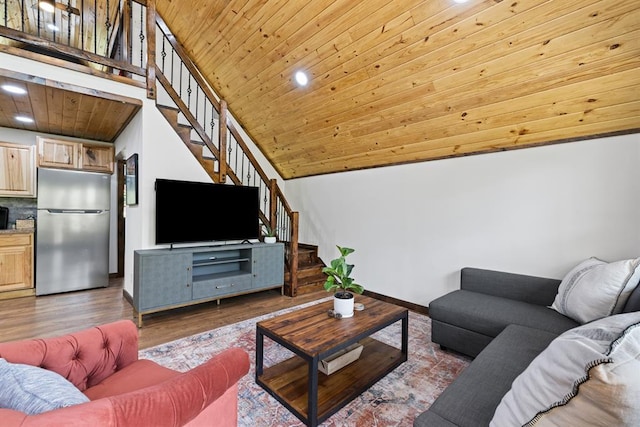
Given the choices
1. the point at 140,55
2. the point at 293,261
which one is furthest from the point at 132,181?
the point at 293,261

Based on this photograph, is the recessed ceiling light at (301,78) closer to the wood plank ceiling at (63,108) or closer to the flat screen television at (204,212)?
the flat screen television at (204,212)

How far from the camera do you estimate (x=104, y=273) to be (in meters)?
4.31

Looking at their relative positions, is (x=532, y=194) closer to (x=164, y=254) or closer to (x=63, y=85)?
(x=164, y=254)

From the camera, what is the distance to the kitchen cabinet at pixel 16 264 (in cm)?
366

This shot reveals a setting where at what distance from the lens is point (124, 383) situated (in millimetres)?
1295

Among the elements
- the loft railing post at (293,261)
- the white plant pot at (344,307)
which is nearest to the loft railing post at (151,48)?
the loft railing post at (293,261)

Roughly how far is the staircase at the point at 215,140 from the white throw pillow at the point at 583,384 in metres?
3.41

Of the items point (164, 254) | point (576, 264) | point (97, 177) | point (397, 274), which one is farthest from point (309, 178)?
point (576, 264)

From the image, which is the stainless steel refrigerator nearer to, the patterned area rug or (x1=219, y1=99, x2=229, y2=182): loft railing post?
(x1=219, y1=99, x2=229, y2=182): loft railing post

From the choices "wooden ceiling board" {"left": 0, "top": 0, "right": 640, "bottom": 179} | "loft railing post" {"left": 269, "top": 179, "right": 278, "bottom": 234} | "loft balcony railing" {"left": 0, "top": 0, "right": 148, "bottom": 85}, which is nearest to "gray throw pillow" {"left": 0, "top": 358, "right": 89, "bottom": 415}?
"wooden ceiling board" {"left": 0, "top": 0, "right": 640, "bottom": 179}

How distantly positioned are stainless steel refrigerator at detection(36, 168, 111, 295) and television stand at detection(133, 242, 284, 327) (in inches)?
66.7

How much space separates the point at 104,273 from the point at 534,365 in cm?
522

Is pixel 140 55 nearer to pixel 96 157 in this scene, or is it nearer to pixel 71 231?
pixel 96 157

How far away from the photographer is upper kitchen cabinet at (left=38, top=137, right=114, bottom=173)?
3.96 metres
